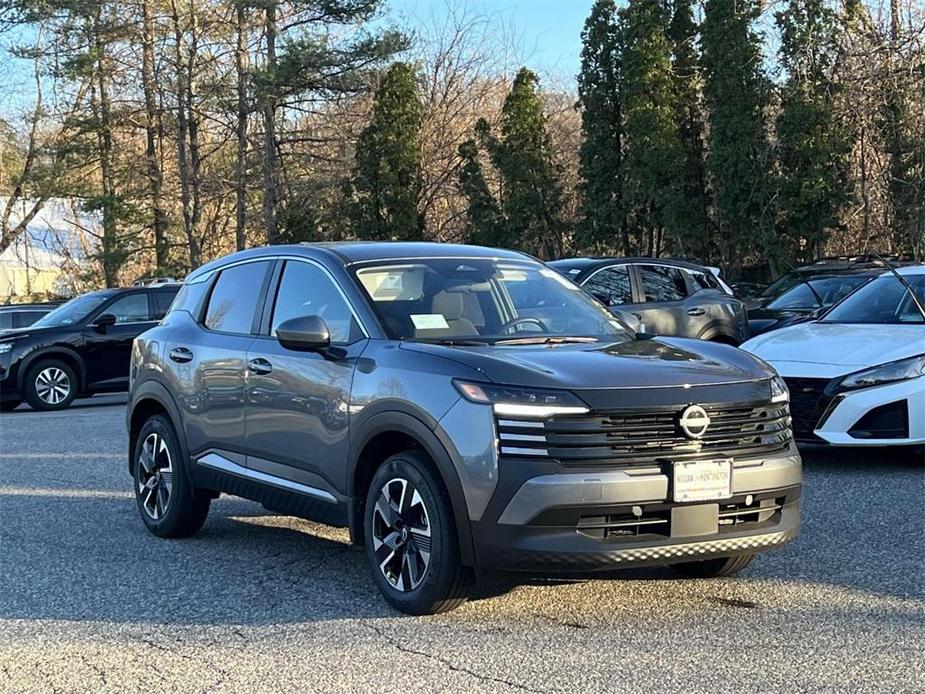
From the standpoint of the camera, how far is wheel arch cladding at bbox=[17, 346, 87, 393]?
54.3 feet

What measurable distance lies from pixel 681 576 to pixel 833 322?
15.6ft

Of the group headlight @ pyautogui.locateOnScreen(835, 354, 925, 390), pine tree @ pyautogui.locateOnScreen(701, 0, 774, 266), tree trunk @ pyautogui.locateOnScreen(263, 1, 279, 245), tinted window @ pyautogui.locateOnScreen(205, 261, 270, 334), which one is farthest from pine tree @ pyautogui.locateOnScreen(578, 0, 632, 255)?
tinted window @ pyautogui.locateOnScreen(205, 261, 270, 334)

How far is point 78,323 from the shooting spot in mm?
16969

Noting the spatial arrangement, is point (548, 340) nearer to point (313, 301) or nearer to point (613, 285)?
point (313, 301)

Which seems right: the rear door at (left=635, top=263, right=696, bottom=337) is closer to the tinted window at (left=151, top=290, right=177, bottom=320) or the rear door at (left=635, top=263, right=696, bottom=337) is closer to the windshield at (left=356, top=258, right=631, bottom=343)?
the windshield at (left=356, top=258, right=631, bottom=343)

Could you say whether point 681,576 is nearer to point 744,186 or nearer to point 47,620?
point 47,620

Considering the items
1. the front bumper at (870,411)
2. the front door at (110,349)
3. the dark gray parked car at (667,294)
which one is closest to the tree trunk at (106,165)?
the front door at (110,349)

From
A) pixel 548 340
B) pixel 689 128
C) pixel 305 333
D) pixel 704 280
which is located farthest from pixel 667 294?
pixel 689 128

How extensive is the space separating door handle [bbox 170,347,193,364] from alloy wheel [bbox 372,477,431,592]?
2153 mm

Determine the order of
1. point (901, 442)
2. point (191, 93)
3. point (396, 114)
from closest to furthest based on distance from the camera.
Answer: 1. point (901, 442)
2. point (396, 114)
3. point (191, 93)

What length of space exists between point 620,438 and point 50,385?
13.7 metres

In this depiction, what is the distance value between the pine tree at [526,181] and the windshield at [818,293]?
15031 mm

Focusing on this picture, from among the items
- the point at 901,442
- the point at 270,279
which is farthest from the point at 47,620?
the point at 901,442

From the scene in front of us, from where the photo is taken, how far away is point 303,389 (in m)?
5.82
